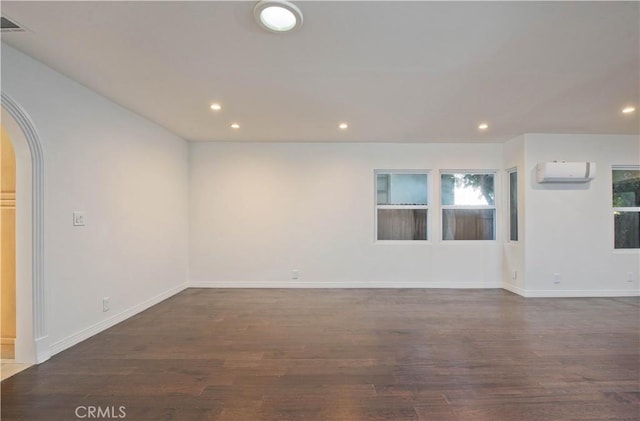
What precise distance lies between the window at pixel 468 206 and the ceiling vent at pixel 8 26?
16.8ft

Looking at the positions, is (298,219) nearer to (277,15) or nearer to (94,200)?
(94,200)

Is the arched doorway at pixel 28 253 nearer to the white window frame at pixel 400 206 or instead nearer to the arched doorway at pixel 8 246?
the arched doorway at pixel 8 246

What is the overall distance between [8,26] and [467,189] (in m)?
5.56

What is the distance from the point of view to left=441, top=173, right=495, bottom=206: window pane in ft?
16.3

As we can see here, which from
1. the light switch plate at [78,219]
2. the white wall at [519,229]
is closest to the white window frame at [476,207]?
the white wall at [519,229]

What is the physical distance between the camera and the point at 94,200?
291 centimetres

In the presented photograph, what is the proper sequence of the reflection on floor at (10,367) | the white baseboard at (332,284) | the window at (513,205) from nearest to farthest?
the reflection on floor at (10,367) < the window at (513,205) < the white baseboard at (332,284)

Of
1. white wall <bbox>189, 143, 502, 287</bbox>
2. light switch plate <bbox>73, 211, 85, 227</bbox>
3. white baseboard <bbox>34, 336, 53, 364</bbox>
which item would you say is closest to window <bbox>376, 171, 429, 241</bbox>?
white wall <bbox>189, 143, 502, 287</bbox>

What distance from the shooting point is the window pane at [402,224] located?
495 centimetres

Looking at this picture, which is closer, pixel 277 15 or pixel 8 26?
pixel 277 15

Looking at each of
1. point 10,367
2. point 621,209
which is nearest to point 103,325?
point 10,367

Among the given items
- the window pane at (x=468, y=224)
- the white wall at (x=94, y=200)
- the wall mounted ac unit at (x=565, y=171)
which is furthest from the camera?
the window pane at (x=468, y=224)

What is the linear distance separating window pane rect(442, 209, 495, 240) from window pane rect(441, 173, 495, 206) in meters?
0.17

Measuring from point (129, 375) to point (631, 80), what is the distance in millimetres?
4806
